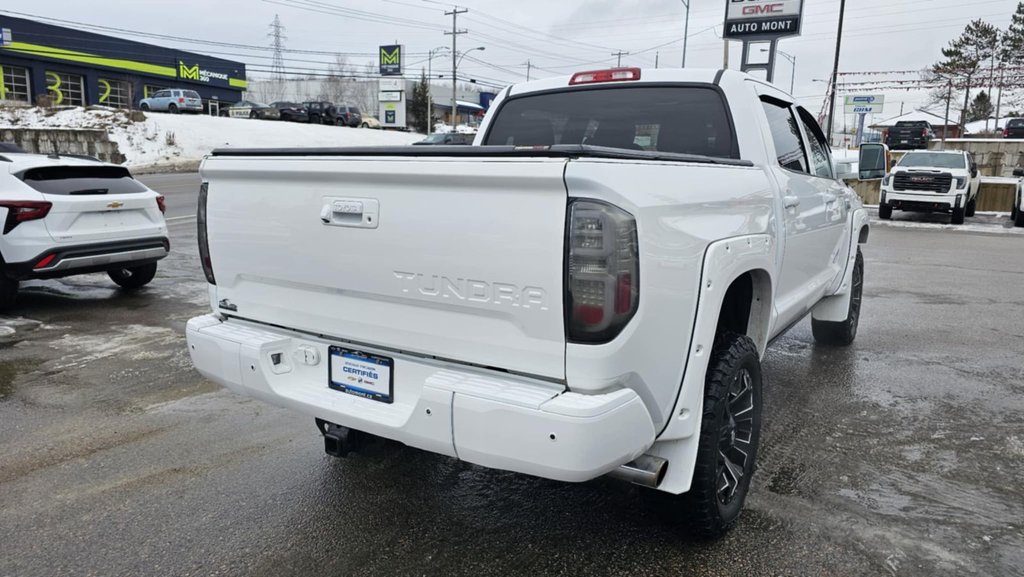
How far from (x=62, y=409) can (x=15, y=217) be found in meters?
3.04

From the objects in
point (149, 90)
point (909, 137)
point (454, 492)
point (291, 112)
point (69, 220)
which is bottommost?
point (454, 492)

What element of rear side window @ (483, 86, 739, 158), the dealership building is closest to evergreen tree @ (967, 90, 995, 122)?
the dealership building

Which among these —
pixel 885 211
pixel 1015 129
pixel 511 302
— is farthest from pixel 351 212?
pixel 1015 129

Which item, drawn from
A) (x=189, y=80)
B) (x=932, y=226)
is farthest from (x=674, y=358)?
(x=189, y=80)

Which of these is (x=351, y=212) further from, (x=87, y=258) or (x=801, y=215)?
(x=87, y=258)

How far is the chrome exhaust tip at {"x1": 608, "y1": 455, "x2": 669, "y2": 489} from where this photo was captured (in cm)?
261

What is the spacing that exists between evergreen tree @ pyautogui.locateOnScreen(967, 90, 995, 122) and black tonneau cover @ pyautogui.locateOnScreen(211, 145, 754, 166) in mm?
78909

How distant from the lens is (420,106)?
260ft

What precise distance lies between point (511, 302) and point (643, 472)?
78cm

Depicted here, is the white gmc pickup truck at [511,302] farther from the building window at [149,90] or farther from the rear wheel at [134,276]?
the building window at [149,90]

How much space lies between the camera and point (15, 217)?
266 inches

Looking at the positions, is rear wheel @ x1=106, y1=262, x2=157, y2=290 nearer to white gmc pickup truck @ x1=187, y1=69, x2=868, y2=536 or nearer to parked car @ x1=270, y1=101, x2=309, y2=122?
white gmc pickup truck @ x1=187, y1=69, x2=868, y2=536

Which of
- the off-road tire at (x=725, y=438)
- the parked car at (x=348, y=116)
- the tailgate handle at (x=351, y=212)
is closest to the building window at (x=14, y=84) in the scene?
the parked car at (x=348, y=116)

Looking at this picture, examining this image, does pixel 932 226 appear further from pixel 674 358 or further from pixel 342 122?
pixel 342 122
